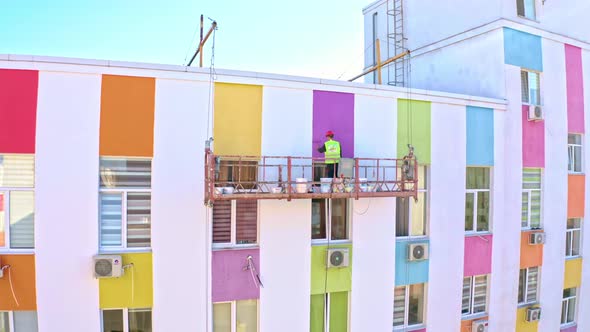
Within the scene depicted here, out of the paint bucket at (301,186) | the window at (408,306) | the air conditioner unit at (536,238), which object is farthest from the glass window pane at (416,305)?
the paint bucket at (301,186)

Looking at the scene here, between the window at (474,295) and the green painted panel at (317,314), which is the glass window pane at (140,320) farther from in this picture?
the window at (474,295)

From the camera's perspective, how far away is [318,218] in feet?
25.1

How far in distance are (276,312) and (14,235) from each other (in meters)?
4.82

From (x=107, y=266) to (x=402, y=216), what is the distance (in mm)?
6026

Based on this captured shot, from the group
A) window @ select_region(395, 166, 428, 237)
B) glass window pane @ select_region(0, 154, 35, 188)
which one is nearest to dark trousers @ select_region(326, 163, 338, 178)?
window @ select_region(395, 166, 428, 237)

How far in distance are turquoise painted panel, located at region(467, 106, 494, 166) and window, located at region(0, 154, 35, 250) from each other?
8.94 m

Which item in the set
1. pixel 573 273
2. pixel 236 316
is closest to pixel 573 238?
pixel 573 273

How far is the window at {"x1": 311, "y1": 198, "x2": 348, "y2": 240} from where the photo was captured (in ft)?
25.0

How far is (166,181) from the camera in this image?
21.6 ft

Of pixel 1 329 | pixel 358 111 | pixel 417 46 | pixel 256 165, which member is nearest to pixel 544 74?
pixel 417 46

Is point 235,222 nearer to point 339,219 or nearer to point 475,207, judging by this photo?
point 339,219

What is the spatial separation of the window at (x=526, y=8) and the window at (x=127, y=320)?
38.6 feet

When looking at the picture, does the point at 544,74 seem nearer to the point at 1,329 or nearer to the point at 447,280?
the point at 447,280

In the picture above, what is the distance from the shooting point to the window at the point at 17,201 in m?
6.20
